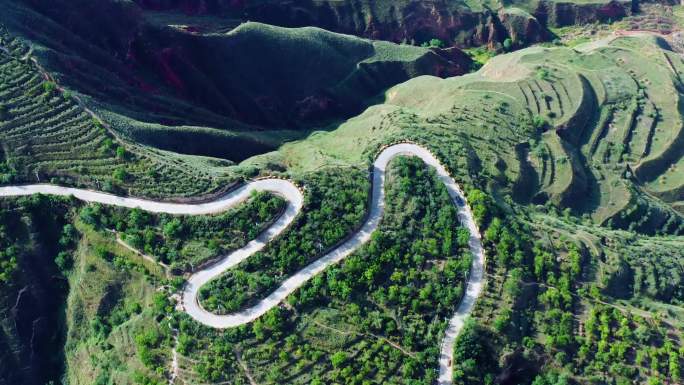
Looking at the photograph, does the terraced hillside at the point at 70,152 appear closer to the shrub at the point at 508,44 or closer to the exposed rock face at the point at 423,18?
the exposed rock face at the point at 423,18

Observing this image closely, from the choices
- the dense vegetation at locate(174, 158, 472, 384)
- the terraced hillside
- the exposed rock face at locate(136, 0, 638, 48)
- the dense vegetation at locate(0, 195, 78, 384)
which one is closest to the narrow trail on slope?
the dense vegetation at locate(174, 158, 472, 384)

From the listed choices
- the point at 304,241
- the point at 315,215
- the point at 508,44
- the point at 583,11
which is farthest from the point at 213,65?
the point at 583,11

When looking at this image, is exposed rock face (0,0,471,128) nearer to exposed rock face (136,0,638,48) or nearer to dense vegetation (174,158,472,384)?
exposed rock face (136,0,638,48)

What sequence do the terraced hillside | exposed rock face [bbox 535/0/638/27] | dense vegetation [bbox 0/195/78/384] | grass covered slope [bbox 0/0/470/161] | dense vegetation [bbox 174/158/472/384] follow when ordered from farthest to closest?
exposed rock face [bbox 535/0/638/27], grass covered slope [bbox 0/0/470/161], the terraced hillside, dense vegetation [bbox 0/195/78/384], dense vegetation [bbox 174/158/472/384]

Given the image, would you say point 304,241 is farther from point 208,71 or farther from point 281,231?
point 208,71

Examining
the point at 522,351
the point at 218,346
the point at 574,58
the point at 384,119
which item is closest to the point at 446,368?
the point at 522,351

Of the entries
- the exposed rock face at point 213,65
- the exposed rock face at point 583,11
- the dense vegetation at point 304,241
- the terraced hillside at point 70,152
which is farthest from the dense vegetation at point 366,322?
the exposed rock face at point 583,11
